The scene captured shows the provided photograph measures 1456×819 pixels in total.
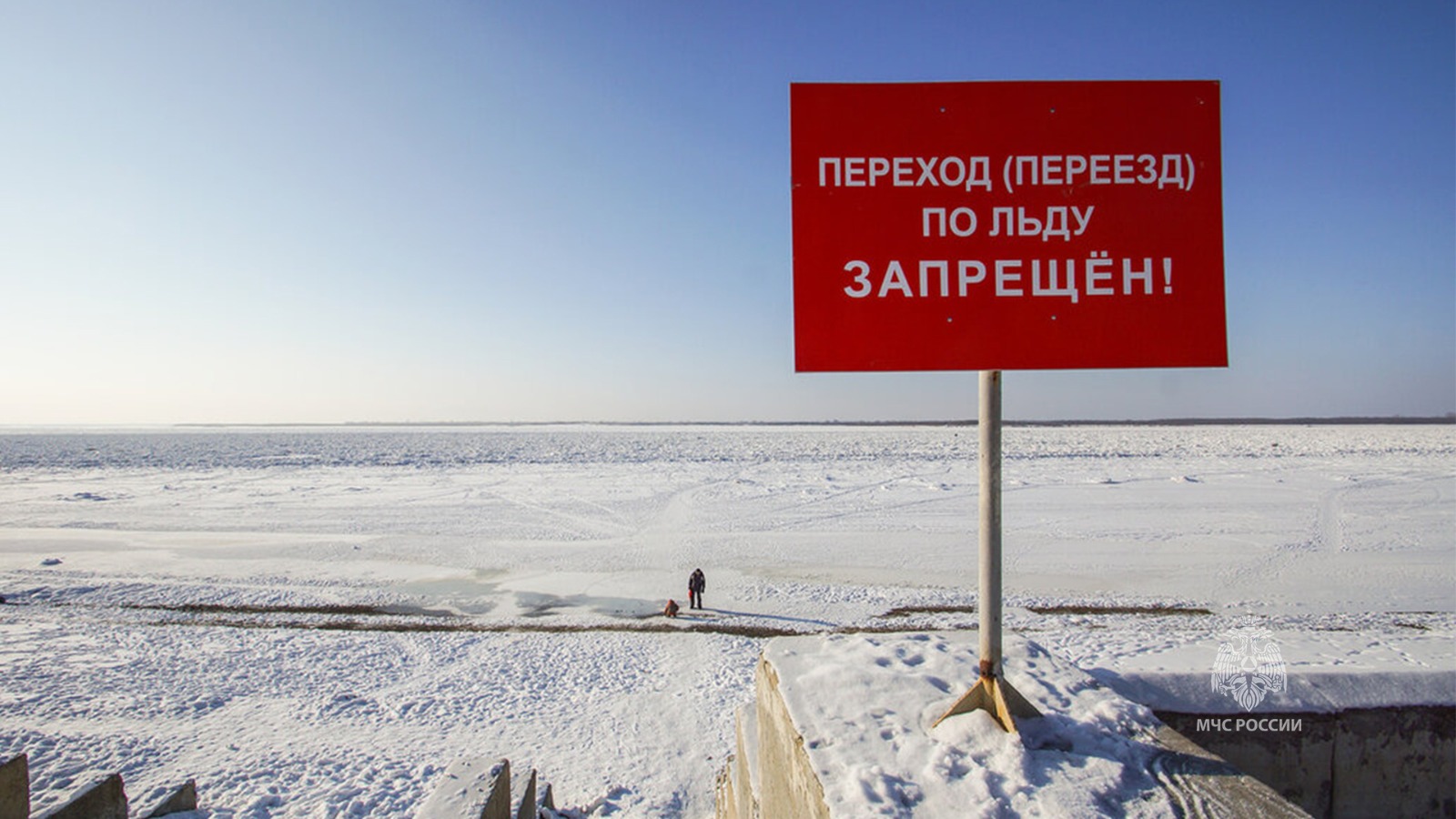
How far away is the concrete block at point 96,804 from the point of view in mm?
4094

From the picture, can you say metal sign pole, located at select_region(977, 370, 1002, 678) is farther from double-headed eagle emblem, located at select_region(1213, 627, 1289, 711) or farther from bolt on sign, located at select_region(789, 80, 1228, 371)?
double-headed eagle emblem, located at select_region(1213, 627, 1289, 711)

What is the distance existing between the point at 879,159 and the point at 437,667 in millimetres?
9780

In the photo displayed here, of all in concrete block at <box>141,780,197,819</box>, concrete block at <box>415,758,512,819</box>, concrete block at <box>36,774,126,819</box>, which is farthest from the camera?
concrete block at <box>141,780,197,819</box>

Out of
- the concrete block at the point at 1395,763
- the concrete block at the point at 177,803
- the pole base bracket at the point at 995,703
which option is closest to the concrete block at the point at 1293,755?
the concrete block at the point at 1395,763

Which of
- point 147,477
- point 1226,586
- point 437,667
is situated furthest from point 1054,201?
point 147,477

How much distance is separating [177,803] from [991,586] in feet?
22.1

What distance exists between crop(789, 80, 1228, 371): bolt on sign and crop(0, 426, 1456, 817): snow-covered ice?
1.81 metres

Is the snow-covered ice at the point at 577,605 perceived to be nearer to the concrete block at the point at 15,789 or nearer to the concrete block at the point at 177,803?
the concrete block at the point at 177,803

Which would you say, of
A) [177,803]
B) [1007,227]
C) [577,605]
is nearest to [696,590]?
[577,605]

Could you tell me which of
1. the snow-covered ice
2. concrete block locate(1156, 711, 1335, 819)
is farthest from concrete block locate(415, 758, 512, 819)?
concrete block locate(1156, 711, 1335, 819)

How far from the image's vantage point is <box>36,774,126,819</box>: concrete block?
161 inches

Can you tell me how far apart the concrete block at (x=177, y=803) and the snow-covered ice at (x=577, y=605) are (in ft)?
2.92

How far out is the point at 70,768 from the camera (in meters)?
6.99

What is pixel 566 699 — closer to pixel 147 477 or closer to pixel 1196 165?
pixel 1196 165
